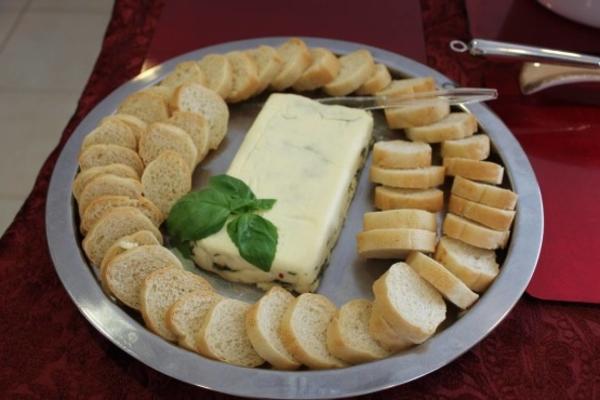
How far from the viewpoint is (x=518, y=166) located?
175 cm

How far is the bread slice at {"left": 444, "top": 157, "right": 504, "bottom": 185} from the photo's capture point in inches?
65.0

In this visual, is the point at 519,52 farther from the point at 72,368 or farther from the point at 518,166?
the point at 72,368

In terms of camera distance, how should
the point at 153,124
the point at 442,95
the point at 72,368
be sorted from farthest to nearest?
the point at 442,95 < the point at 153,124 < the point at 72,368

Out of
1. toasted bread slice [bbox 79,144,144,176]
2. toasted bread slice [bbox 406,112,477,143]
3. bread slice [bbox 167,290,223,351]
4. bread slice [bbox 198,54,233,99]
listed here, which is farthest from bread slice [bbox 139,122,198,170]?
toasted bread slice [bbox 406,112,477,143]

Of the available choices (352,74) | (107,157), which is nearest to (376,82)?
(352,74)

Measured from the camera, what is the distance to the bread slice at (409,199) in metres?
1.67

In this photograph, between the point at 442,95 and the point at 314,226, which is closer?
the point at 314,226

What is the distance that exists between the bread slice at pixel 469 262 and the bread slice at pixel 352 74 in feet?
2.24

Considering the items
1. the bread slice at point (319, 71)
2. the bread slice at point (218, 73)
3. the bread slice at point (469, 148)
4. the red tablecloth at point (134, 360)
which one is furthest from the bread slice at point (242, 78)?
the red tablecloth at point (134, 360)

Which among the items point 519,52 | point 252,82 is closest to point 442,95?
point 519,52

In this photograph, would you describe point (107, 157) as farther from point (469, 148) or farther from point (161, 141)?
point (469, 148)

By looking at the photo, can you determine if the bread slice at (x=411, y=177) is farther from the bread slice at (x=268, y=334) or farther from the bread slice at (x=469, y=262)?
the bread slice at (x=268, y=334)

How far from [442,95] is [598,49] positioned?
2.39 ft

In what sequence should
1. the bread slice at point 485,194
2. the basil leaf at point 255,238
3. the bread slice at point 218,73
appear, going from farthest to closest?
the bread slice at point 218,73
the bread slice at point 485,194
the basil leaf at point 255,238
